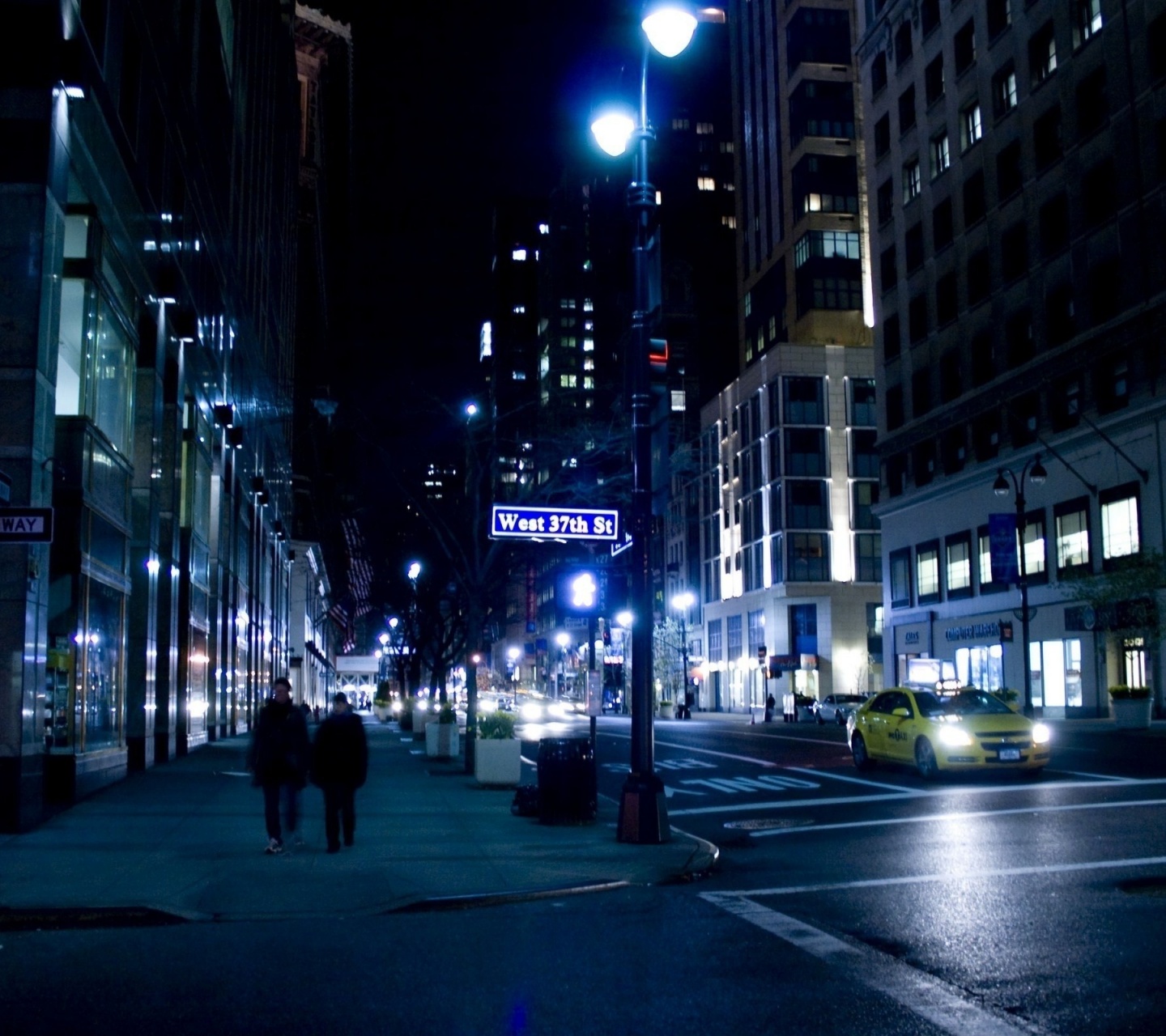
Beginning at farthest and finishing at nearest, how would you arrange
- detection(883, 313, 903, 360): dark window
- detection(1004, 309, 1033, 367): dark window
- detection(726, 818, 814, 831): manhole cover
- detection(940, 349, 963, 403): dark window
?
detection(883, 313, 903, 360): dark window < detection(940, 349, 963, 403): dark window < detection(1004, 309, 1033, 367): dark window < detection(726, 818, 814, 831): manhole cover

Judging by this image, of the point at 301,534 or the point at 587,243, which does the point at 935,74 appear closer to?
the point at 301,534

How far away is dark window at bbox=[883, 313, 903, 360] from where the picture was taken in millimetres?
65188

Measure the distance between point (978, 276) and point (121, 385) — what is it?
4372cm

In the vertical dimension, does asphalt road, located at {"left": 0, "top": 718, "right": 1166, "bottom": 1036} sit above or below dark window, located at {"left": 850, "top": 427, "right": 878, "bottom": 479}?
below

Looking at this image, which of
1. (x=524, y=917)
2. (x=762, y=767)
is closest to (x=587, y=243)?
(x=762, y=767)

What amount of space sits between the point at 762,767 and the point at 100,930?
1915cm

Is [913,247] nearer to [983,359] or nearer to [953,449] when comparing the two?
[983,359]

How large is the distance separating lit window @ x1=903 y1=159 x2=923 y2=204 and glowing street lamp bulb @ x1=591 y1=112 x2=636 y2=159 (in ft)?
A: 170

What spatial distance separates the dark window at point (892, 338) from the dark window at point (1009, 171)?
11.8m

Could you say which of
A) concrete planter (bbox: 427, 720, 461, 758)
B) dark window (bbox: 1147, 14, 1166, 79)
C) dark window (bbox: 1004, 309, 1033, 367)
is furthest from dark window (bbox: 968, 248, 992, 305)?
concrete planter (bbox: 427, 720, 461, 758)

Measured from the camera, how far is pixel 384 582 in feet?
151

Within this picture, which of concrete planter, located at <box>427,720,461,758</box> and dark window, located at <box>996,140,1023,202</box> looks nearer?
concrete planter, located at <box>427,720,461,758</box>

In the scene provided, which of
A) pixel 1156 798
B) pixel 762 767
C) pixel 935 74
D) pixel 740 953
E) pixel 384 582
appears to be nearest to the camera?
pixel 740 953

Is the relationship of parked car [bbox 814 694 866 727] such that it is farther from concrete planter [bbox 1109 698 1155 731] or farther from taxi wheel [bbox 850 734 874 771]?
taxi wheel [bbox 850 734 874 771]
